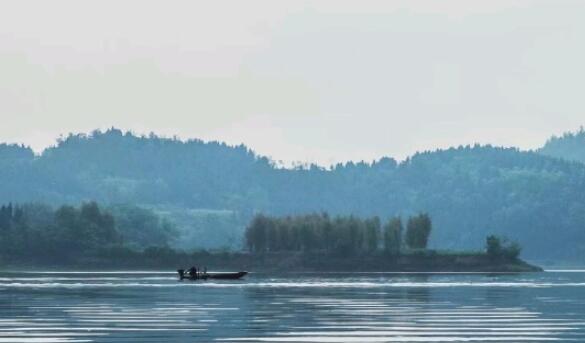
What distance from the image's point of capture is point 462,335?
8162 centimetres

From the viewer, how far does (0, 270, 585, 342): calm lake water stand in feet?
268

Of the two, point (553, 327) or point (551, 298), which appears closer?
point (553, 327)

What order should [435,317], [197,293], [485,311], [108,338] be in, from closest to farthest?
[108,338]
[435,317]
[485,311]
[197,293]

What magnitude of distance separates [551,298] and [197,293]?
113 ft

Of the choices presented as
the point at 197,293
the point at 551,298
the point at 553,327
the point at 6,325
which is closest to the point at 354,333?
the point at 553,327

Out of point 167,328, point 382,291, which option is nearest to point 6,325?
point 167,328

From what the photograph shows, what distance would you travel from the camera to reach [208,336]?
8219 centimetres

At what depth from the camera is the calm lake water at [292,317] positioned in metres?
81.8

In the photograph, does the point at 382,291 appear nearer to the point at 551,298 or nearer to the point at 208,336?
the point at 551,298

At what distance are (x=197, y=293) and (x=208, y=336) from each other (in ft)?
214

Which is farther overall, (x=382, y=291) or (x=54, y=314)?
(x=382, y=291)

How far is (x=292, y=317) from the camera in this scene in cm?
9819

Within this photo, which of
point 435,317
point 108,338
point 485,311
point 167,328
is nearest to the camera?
point 108,338

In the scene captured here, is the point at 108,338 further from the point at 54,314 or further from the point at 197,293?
the point at 197,293
